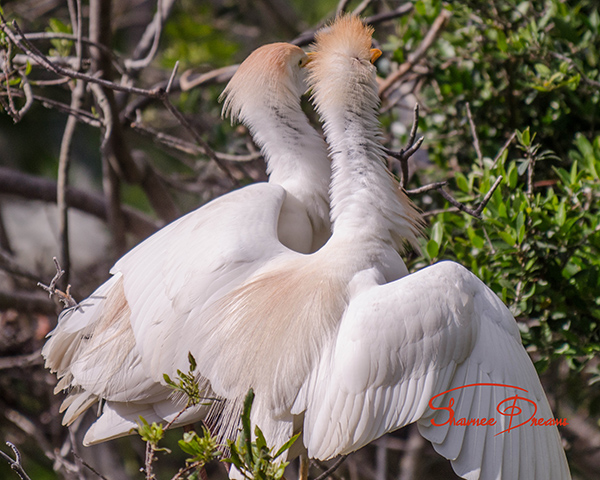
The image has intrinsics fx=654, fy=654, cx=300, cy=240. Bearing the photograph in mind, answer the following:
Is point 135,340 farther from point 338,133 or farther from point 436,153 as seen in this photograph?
point 436,153

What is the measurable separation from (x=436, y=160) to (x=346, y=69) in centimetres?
97

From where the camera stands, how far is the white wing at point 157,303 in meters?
1.57

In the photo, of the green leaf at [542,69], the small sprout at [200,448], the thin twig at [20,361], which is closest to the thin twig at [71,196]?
the thin twig at [20,361]

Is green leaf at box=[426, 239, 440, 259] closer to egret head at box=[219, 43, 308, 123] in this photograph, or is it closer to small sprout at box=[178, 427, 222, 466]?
egret head at box=[219, 43, 308, 123]

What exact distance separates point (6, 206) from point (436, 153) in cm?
517

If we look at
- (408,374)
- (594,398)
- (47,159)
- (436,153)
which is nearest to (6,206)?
(47,159)

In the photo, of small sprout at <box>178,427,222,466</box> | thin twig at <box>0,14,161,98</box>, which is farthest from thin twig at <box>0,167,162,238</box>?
small sprout at <box>178,427,222,466</box>

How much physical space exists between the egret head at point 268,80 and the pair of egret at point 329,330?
26cm

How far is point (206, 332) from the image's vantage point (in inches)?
59.8

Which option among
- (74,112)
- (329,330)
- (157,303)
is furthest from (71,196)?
(329,330)

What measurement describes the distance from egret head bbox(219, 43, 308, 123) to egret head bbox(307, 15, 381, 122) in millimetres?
305

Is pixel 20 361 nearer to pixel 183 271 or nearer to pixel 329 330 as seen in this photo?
pixel 183 271

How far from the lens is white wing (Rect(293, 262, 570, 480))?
1.36m

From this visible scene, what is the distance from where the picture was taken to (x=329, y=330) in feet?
4.75
